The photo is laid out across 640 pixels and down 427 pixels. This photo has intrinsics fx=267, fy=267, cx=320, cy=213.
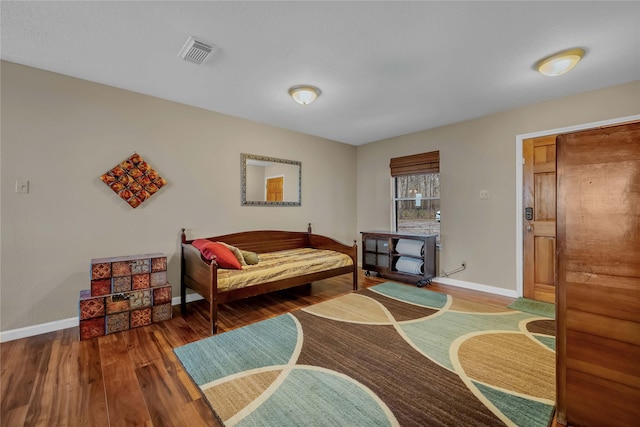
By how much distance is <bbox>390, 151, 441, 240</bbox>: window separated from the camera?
4.20 metres

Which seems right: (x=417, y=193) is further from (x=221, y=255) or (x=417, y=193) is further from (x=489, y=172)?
(x=221, y=255)

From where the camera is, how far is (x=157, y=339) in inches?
89.4

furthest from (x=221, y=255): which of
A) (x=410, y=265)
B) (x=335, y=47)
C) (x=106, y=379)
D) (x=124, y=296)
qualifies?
(x=410, y=265)

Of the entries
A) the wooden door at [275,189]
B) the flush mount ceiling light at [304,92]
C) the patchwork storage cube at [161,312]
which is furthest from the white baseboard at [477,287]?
the patchwork storage cube at [161,312]

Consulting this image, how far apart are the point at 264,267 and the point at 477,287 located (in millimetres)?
2906

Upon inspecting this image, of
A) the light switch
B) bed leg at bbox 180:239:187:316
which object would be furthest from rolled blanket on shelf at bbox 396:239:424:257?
the light switch

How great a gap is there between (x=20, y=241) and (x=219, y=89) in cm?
224

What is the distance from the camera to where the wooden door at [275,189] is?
401cm

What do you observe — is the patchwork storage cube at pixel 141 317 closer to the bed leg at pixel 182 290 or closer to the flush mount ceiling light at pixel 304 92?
the bed leg at pixel 182 290

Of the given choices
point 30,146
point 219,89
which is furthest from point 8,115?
point 219,89

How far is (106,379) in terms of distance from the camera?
5.68 ft

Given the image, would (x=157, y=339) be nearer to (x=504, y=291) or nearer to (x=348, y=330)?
(x=348, y=330)

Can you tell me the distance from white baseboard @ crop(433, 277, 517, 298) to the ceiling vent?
3982mm

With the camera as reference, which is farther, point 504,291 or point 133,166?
point 504,291
